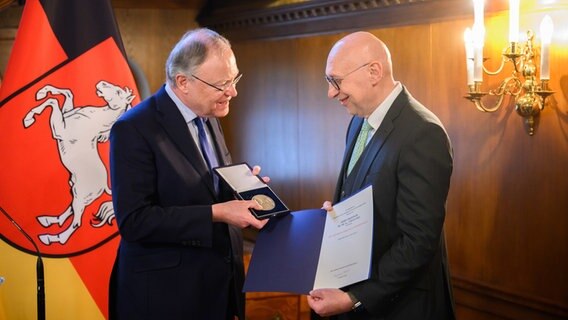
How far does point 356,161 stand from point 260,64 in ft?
7.68

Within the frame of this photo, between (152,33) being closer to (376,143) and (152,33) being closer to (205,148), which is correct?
(205,148)

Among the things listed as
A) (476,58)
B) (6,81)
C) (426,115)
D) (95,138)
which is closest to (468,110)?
(476,58)

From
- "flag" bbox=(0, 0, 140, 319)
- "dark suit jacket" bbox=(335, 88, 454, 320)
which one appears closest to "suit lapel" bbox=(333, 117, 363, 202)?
"dark suit jacket" bbox=(335, 88, 454, 320)

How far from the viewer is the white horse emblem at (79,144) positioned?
2717 mm

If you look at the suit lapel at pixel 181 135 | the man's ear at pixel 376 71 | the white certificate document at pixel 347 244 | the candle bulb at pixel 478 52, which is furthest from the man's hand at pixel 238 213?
the candle bulb at pixel 478 52

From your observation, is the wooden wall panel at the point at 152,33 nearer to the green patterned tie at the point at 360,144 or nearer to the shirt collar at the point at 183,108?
the shirt collar at the point at 183,108

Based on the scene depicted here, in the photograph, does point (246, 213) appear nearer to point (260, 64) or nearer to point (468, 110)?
point (468, 110)

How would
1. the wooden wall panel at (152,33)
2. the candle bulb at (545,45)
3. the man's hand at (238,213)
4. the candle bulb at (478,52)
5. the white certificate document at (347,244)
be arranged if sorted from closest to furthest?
the white certificate document at (347,244) → the man's hand at (238,213) → the candle bulb at (545,45) → the candle bulb at (478,52) → the wooden wall panel at (152,33)

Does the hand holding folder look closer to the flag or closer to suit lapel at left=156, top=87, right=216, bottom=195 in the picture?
suit lapel at left=156, top=87, right=216, bottom=195

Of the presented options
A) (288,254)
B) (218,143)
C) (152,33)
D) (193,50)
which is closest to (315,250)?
(288,254)

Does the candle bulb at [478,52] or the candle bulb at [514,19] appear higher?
the candle bulb at [514,19]

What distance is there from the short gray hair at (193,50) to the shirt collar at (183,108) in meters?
0.06

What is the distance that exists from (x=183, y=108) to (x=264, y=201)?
0.42 meters

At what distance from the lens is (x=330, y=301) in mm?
1766
